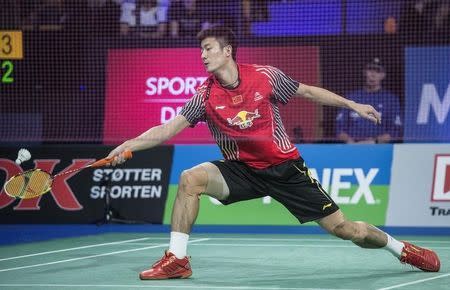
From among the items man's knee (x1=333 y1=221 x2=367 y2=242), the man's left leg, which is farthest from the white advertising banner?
man's knee (x1=333 y1=221 x2=367 y2=242)

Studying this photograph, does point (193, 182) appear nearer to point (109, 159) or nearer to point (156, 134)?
point (156, 134)

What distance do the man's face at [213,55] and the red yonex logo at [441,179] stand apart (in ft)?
13.1

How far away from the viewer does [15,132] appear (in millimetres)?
13297

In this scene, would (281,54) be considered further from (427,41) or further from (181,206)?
(181,206)

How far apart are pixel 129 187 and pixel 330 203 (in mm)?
4604

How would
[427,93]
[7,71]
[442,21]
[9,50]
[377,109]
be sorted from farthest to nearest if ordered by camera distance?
1. [7,71]
2. [9,50]
3. [442,21]
4. [427,93]
5. [377,109]

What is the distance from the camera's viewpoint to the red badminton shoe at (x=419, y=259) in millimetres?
7250

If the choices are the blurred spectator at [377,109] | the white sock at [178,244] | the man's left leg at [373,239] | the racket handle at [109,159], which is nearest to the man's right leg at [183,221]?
the white sock at [178,244]

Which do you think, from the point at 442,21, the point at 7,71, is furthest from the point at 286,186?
the point at 7,71

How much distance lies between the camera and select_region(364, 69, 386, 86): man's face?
12.0 meters

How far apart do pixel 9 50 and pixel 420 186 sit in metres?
5.91

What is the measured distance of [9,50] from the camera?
13.2 meters

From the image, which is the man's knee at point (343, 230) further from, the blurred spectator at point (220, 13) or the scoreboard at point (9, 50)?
the scoreboard at point (9, 50)

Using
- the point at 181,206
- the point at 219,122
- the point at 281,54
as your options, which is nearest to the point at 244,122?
the point at 219,122
